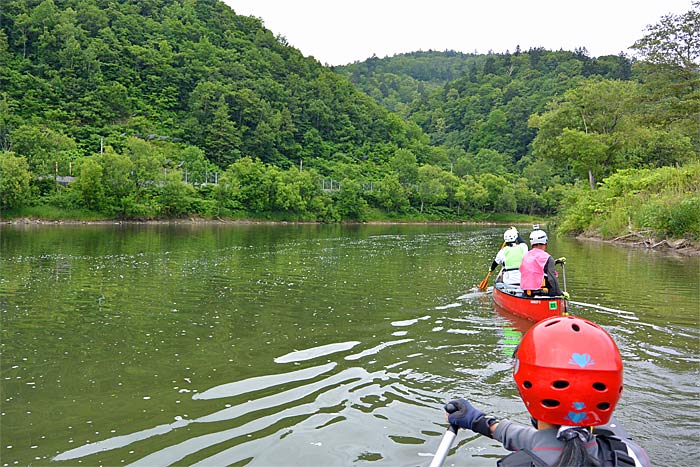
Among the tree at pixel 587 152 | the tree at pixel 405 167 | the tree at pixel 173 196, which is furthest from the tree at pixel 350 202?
the tree at pixel 587 152

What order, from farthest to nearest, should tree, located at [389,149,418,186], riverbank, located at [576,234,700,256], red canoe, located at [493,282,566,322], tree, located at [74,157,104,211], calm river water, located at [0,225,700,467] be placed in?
tree, located at [389,149,418,186] < tree, located at [74,157,104,211] < riverbank, located at [576,234,700,256] < red canoe, located at [493,282,566,322] < calm river water, located at [0,225,700,467]

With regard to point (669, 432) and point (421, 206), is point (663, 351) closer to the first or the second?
point (669, 432)

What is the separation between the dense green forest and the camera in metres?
48.1

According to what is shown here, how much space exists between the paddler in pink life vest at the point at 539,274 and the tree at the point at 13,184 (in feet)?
172

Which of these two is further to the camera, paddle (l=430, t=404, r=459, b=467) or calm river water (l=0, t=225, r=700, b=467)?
calm river water (l=0, t=225, r=700, b=467)

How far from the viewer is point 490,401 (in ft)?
22.6

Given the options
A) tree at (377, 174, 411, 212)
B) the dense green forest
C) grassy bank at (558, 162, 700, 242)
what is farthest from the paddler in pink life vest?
tree at (377, 174, 411, 212)

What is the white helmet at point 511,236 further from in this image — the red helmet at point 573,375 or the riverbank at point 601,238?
the riverbank at point 601,238

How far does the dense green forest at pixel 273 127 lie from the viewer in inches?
1895

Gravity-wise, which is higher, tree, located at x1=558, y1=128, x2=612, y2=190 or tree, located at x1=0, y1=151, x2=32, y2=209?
tree, located at x1=558, y1=128, x2=612, y2=190

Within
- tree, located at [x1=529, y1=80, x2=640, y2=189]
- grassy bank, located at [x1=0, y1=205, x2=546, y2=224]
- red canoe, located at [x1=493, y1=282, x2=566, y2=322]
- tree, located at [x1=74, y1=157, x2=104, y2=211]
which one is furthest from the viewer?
tree, located at [x1=74, y1=157, x2=104, y2=211]

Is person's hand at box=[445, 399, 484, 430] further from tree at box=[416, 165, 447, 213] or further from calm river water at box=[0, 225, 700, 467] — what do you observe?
tree at box=[416, 165, 447, 213]

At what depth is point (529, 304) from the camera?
11.8m

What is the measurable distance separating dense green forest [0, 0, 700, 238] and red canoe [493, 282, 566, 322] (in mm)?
22180
